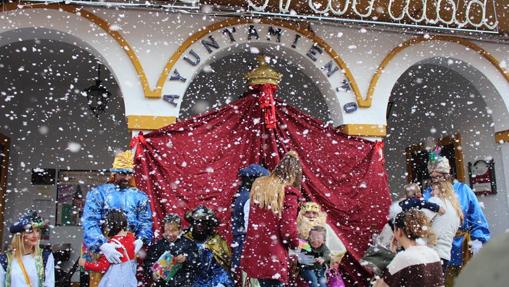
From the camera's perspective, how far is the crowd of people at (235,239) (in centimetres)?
441

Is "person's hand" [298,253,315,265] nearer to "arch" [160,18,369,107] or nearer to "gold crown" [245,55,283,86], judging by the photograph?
"gold crown" [245,55,283,86]

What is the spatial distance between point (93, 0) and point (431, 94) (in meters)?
7.67

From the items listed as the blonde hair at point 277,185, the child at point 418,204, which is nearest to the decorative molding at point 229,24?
the child at point 418,204

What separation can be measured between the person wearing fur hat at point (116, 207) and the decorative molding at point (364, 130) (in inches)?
146

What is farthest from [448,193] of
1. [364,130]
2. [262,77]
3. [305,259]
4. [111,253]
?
[111,253]

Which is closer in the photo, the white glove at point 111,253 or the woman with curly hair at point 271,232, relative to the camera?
the woman with curly hair at point 271,232

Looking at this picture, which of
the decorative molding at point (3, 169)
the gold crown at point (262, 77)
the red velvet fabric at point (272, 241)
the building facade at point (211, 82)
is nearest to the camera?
the red velvet fabric at point (272, 241)

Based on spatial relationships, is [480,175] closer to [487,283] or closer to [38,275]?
[38,275]

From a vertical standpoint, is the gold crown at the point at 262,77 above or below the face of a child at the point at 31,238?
above

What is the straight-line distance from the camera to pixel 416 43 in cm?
848

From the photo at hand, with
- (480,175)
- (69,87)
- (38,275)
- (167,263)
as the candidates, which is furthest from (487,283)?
(69,87)

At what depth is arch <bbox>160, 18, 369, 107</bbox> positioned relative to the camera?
24.6ft

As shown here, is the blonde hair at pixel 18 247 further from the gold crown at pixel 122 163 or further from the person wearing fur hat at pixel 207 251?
the person wearing fur hat at pixel 207 251

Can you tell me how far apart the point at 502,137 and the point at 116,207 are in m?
6.74
